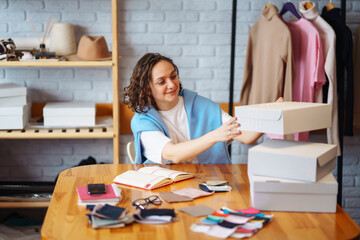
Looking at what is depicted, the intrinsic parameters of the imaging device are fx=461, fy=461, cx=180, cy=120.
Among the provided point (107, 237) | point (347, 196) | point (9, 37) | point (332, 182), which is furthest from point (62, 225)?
point (347, 196)

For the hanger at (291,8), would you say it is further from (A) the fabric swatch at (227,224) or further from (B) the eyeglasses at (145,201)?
(A) the fabric swatch at (227,224)

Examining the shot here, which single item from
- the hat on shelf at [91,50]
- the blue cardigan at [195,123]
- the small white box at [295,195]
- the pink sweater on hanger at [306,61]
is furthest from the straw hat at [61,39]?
the small white box at [295,195]

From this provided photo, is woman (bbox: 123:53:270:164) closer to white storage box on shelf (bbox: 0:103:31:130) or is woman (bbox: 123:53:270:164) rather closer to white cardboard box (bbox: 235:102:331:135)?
white cardboard box (bbox: 235:102:331:135)

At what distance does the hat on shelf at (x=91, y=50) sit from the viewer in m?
2.84

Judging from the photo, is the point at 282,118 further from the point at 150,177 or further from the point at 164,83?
the point at 164,83

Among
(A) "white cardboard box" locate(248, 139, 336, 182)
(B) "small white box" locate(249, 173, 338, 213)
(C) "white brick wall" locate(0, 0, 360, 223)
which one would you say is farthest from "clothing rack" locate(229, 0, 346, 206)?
(B) "small white box" locate(249, 173, 338, 213)

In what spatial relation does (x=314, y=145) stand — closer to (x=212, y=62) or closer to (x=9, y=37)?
(x=212, y=62)

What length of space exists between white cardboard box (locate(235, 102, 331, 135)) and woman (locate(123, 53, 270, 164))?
1.53 ft

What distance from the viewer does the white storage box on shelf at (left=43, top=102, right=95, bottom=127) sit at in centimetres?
286

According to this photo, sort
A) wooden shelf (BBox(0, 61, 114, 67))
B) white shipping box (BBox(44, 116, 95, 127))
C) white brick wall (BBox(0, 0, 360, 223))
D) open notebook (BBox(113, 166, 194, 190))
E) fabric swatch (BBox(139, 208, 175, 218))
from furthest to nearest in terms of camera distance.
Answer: white brick wall (BBox(0, 0, 360, 223))
white shipping box (BBox(44, 116, 95, 127))
wooden shelf (BBox(0, 61, 114, 67))
open notebook (BBox(113, 166, 194, 190))
fabric swatch (BBox(139, 208, 175, 218))

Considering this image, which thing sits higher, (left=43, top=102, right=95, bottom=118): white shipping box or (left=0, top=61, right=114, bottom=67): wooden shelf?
(left=0, top=61, right=114, bottom=67): wooden shelf

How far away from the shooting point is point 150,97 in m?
2.30

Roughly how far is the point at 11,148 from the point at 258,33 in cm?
188

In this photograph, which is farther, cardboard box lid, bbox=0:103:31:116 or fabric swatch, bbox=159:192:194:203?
cardboard box lid, bbox=0:103:31:116
